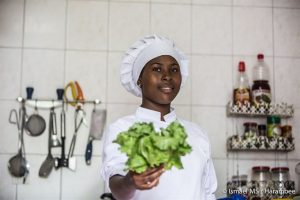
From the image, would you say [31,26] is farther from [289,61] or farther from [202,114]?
[289,61]

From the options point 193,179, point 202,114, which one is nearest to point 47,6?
point 202,114

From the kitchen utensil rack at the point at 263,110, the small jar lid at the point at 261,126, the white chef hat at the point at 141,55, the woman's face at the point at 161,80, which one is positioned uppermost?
the white chef hat at the point at 141,55

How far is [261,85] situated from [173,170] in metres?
1.09

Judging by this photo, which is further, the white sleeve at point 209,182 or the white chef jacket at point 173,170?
the white sleeve at point 209,182

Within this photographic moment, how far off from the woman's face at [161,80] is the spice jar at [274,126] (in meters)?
0.95

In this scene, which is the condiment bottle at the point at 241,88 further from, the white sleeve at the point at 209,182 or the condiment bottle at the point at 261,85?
the white sleeve at the point at 209,182

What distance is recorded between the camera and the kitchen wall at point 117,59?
2197 millimetres

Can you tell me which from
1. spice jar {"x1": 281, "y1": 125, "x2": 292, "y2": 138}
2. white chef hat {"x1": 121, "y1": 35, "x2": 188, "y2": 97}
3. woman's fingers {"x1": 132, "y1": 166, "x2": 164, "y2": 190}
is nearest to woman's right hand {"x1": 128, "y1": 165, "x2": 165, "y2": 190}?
woman's fingers {"x1": 132, "y1": 166, "x2": 164, "y2": 190}

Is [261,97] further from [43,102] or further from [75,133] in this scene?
[43,102]

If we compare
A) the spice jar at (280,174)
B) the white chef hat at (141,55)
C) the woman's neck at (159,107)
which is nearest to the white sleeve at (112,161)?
the woman's neck at (159,107)

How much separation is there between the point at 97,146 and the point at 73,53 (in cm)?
48

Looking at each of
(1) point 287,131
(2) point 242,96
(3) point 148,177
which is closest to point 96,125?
(2) point 242,96

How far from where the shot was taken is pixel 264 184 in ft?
7.04

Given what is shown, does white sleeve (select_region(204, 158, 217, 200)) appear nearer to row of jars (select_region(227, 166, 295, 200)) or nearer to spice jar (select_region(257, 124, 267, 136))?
row of jars (select_region(227, 166, 295, 200))
